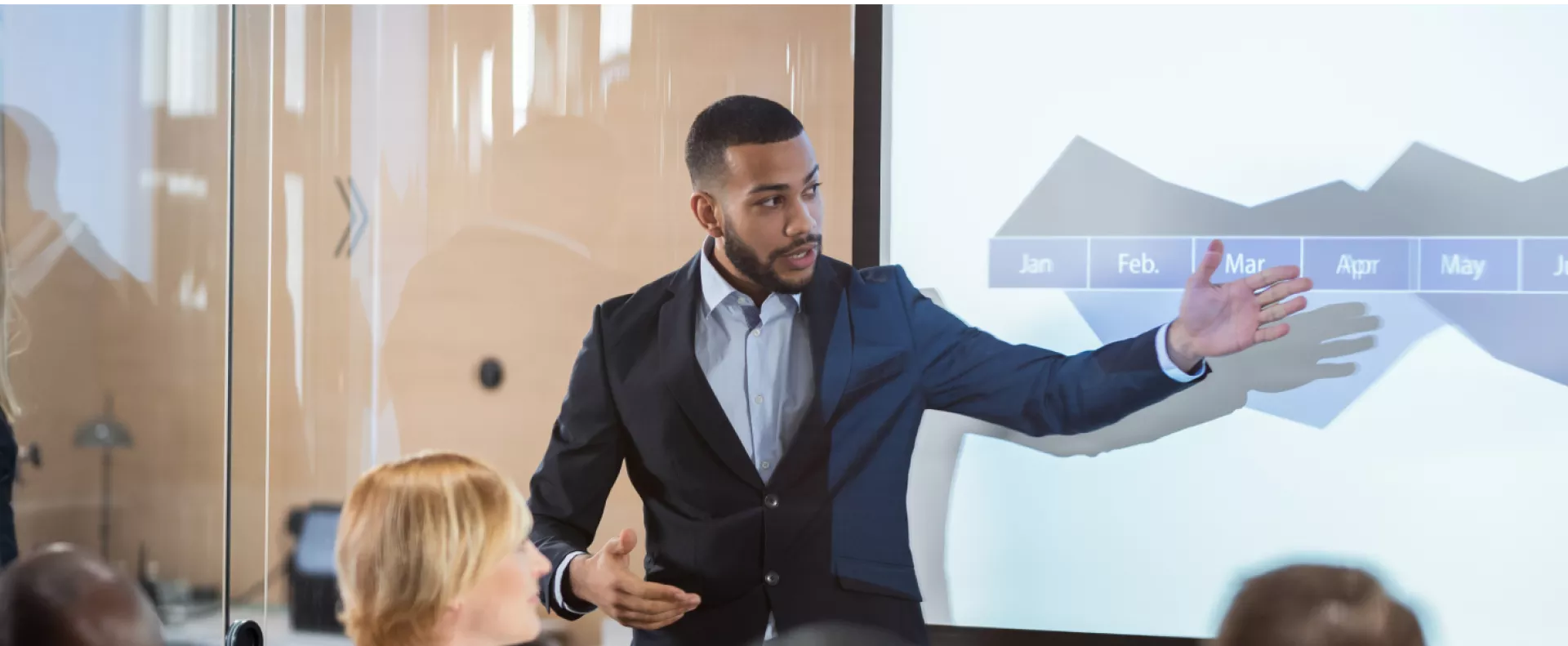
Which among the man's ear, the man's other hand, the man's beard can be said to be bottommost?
the man's other hand

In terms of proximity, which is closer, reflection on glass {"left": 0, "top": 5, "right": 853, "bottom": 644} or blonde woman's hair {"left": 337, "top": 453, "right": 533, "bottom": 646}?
blonde woman's hair {"left": 337, "top": 453, "right": 533, "bottom": 646}

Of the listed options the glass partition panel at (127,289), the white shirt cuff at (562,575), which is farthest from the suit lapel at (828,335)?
the glass partition panel at (127,289)

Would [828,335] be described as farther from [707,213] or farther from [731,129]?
[731,129]

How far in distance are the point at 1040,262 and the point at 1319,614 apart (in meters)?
1.03

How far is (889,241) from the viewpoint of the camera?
212 cm

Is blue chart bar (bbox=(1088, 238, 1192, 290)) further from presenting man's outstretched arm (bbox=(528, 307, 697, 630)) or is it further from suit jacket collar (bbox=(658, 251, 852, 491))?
presenting man's outstretched arm (bbox=(528, 307, 697, 630))

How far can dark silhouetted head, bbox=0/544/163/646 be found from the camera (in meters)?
1.17

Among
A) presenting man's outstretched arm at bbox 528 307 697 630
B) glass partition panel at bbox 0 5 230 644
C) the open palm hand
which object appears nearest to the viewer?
the open palm hand

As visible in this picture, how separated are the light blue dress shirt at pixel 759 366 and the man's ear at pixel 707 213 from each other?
84 mm

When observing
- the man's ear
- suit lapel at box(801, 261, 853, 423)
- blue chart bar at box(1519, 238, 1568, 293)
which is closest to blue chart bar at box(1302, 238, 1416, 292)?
blue chart bar at box(1519, 238, 1568, 293)

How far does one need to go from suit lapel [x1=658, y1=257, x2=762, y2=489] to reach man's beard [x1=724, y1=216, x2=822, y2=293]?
9 cm

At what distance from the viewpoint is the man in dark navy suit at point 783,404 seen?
6.59 feet

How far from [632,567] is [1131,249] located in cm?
110

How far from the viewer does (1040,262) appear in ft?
6.86
